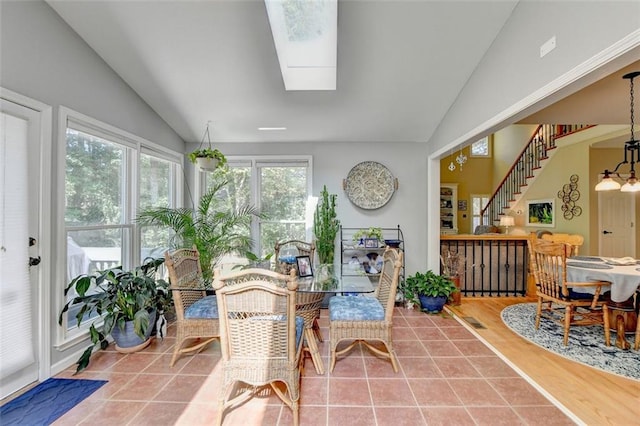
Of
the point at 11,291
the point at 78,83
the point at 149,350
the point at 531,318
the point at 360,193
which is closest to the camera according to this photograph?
the point at 11,291

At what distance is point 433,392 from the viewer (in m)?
2.07

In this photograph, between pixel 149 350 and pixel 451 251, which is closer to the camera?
pixel 149 350

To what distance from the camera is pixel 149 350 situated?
2699 mm

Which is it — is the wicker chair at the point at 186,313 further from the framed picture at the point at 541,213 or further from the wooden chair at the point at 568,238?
the framed picture at the point at 541,213

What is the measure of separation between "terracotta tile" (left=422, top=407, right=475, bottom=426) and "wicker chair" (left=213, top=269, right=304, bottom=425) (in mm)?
870

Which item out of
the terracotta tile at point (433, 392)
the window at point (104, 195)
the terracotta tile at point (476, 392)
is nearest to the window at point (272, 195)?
the window at point (104, 195)

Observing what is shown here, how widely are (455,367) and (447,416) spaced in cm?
64

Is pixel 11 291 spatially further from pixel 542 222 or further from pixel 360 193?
pixel 542 222

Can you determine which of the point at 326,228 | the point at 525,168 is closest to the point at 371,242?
the point at 326,228

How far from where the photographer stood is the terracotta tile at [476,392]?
1962mm

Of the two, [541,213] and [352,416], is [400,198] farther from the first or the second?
[541,213]

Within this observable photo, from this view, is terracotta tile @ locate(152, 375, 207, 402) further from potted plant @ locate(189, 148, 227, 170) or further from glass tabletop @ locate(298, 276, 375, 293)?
potted plant @ locate(189, 148, 227, 170)

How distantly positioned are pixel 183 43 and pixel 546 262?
14.4ft

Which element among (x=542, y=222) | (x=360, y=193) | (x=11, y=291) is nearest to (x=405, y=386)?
(x=360, y=193)
